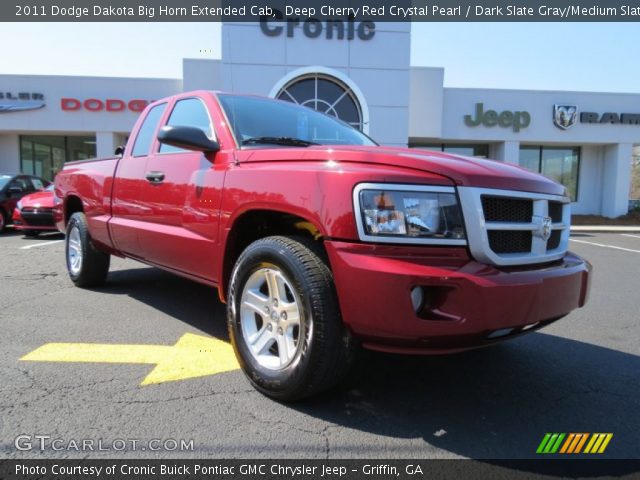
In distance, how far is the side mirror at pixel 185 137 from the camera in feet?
9.59

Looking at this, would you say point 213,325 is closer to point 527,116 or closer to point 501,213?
point 501,213

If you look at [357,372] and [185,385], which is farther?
[357,372]

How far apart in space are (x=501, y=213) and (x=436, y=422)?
114cm

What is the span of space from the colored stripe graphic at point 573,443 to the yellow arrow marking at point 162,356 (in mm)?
1863

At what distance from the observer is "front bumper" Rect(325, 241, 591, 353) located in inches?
81.6

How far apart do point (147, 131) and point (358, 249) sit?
2983mm

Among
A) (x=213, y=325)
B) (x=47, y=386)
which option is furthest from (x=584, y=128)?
(x=47, y=386)

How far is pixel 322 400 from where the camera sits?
2635 mm

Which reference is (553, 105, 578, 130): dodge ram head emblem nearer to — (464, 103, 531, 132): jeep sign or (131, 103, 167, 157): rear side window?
(464, 103, 531, 132): jeep sign

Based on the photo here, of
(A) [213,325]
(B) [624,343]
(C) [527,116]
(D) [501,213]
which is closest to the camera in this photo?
(D) [501,213]

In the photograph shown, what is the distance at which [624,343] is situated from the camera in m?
3.78

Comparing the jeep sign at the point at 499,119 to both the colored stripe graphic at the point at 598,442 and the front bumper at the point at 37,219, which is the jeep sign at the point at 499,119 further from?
the colored stripe graphic at the point at 598,442

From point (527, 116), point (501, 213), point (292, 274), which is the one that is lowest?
point (292, 274)

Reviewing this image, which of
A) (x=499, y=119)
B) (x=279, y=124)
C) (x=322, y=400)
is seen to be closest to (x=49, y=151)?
(x=499, y=119)
